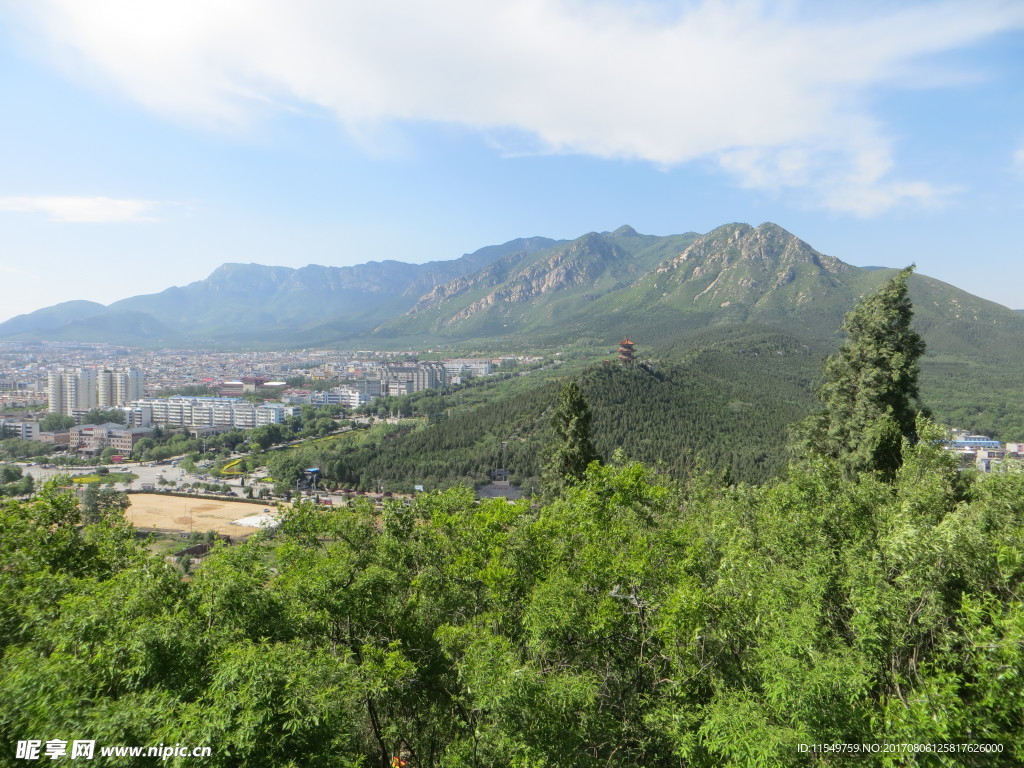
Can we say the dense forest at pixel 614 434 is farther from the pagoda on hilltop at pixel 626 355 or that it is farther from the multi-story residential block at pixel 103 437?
the multi-story residential block at pixel 103 437

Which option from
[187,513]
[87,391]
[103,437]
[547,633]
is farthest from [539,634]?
[87,391]

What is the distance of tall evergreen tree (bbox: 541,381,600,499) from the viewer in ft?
70.9

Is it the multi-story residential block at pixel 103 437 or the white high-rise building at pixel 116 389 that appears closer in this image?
the multi-story residential block at pixel 103 437

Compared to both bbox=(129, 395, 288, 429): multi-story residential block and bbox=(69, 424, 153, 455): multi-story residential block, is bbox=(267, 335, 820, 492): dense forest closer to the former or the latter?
bbox=(69, 424, 153, 455): multi-story residential block

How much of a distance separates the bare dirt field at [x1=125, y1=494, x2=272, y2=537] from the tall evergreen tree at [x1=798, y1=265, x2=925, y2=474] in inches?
1629

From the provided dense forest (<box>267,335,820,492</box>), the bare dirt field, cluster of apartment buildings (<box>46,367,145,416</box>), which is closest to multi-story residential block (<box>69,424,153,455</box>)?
dense forest (<box>267,335,820,492</box>)

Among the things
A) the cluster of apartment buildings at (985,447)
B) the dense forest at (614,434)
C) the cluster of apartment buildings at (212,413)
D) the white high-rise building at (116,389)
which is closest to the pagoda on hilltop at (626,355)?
the dense forest at (614,434)

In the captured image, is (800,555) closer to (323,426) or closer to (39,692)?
(39,692)

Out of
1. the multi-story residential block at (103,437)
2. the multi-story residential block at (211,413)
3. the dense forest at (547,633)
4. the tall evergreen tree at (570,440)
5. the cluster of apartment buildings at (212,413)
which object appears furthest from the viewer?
the multi-story residential block at (211,413)

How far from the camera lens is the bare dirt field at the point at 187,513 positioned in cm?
4366

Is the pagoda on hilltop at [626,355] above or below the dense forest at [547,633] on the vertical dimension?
above

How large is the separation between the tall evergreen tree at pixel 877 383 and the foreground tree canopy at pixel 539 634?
5.46 m

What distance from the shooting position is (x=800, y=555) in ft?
29.7

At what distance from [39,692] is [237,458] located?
79884mm
